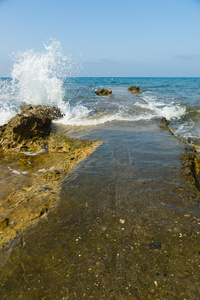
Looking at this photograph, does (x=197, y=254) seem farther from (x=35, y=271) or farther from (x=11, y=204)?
(x=11, y=204)

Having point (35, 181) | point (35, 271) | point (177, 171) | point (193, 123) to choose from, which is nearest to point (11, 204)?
point (35, 181)

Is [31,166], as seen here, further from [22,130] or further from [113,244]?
[113,244]

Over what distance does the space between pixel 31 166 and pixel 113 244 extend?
3.17 meters

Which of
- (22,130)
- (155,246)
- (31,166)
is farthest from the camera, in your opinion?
(22,130)

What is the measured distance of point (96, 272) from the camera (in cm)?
175

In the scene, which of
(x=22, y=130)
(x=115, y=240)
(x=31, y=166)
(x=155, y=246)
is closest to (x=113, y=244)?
(x=115, y=240)

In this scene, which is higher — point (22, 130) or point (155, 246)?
point (22, 130)

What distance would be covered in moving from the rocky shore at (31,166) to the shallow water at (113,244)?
0.87 feet

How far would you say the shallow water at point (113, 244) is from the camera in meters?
1.63

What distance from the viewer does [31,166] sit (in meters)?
4.54

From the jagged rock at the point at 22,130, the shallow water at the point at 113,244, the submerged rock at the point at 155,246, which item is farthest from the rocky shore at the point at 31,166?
the submerged rock at the point at 155,246

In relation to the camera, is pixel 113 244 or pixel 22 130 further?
pixel 22 130

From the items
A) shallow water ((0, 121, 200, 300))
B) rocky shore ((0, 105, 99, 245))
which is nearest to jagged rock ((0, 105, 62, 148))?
rocky shore ((0, 105, 99, 245))

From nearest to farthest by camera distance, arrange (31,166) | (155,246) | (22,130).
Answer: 1. (155,246)
2. (31,166)
3. (22,130)
